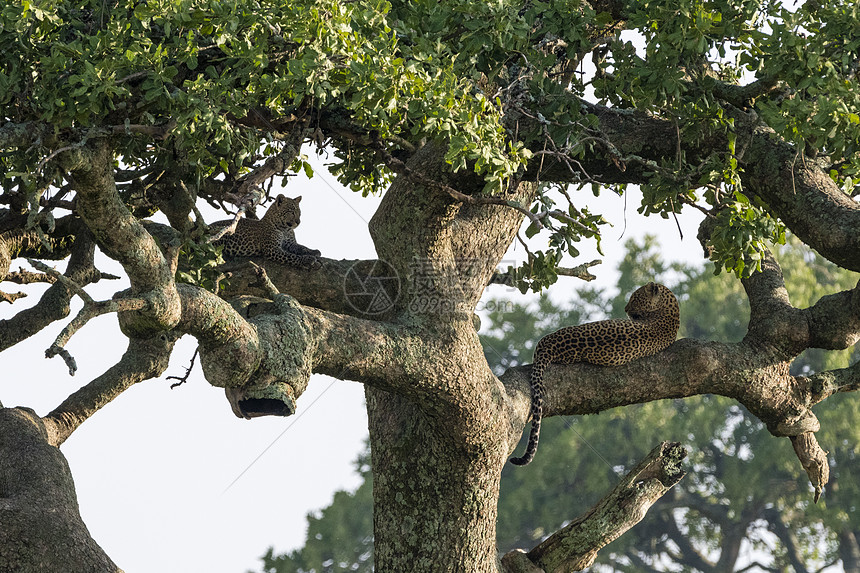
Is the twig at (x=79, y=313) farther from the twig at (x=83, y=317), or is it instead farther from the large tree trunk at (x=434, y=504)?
the large tree trunk at (x=434, y=504)

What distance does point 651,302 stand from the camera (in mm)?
7039

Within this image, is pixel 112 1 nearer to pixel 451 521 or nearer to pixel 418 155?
pixel 418 155

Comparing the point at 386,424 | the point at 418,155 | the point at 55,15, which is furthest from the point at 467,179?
the point at 55,15

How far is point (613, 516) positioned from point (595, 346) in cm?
110

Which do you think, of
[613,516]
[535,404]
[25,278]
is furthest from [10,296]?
[613,516]

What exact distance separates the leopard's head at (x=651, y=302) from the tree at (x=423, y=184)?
0.45 meters

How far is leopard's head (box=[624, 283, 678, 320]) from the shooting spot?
6961 mm

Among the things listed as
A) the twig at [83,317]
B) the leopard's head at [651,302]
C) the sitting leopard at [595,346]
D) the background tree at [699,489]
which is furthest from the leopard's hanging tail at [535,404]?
the background tree at [699,489]

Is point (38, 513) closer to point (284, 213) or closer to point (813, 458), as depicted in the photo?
point (284, 213)

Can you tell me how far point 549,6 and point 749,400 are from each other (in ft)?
10.2

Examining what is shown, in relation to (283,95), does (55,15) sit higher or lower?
lower

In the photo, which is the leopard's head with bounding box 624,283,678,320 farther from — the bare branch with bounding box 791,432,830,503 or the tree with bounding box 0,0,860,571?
the bare branch with bounding box 791,432,830,503

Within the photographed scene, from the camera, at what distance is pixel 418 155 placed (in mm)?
6191

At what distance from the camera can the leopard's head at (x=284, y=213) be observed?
7.55 m
